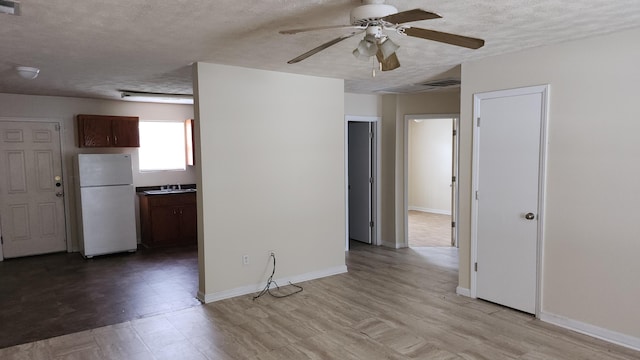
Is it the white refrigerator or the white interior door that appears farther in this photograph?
the white interior door

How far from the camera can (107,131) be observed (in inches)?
248

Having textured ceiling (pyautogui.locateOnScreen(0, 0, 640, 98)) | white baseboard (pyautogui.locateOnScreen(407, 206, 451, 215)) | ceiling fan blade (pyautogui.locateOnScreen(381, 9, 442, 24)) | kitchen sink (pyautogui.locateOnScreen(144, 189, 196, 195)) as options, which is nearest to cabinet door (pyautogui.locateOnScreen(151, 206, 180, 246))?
kitchen sink (pyautogui.locateOnScreen(144, 189, 196, 195))

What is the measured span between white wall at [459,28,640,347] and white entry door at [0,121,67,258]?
6.36 m

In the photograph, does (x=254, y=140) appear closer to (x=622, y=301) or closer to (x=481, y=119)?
(x=481, y=119)

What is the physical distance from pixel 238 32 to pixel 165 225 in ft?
14.7

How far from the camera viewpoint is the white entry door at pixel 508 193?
3.64 m

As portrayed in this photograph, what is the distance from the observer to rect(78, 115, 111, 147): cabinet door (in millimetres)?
6152

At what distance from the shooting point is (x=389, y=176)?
647 cm

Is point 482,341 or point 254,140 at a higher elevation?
point 254,140

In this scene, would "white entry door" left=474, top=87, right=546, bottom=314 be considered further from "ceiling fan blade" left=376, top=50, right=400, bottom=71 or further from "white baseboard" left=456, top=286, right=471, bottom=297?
"ceiling fan blade" left=376, top=50, right=400, bottom=71

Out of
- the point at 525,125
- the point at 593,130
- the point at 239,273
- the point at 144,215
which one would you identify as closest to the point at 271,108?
the point at 239,273

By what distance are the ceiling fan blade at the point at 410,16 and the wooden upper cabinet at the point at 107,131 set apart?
550 centimetres

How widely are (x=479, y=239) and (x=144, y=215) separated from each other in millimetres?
5203

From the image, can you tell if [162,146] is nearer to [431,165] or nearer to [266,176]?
[266,176]
